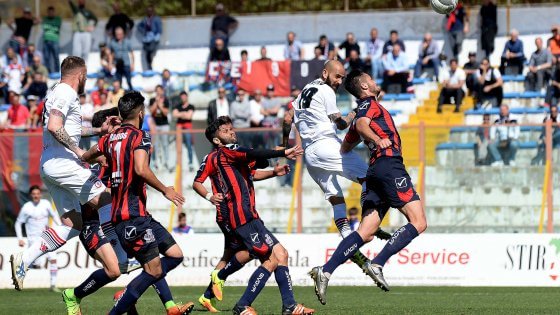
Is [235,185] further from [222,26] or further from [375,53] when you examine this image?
[222,26]

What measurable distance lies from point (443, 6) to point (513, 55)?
11.7 meters

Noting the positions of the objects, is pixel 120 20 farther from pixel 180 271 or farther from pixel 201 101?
pixel 180 271

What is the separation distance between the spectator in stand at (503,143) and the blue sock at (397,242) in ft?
30.5

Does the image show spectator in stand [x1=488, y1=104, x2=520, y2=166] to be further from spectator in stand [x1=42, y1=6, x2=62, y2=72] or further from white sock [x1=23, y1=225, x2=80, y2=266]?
spectator in stand [x1=42, y1=6, x2=62, y2=72]

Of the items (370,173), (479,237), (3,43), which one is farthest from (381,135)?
(3,43)

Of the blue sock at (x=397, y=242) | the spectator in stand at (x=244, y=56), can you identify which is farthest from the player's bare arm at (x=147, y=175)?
the spectator in stand at (x=244, y=56)

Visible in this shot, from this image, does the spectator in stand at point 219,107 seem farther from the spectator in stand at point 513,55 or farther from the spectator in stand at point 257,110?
the spectator in stand at point 513,55

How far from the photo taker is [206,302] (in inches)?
571

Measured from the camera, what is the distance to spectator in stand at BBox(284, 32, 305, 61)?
30.3m

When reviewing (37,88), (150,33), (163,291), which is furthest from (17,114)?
(163,291)

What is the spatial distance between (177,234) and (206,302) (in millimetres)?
7256

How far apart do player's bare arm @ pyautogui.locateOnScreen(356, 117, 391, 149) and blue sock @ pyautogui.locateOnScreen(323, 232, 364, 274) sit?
1053mm

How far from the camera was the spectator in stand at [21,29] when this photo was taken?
107ft

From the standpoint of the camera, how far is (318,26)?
A: 1291 inches
